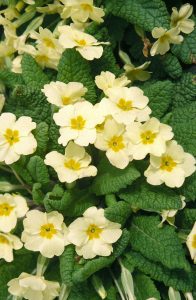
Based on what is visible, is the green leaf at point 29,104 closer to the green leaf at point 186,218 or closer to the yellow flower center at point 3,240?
the yellow flower center at point 3,240

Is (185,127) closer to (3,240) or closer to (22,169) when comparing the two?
(22,169)

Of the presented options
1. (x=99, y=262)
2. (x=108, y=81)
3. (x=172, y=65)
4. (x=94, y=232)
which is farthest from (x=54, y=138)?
(x=172, y=65)

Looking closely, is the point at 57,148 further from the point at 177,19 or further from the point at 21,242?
the point at 177,19

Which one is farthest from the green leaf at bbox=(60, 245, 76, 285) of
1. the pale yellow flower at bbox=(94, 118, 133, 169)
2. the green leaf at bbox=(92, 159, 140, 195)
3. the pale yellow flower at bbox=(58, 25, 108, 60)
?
the pale yellow flower at bbox=(58, 25, 108, 60)

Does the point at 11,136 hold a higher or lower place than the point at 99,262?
higher

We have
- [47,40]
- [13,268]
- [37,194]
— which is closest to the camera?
[37,194]

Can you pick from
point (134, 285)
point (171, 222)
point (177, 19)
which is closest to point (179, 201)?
point (171, 222)

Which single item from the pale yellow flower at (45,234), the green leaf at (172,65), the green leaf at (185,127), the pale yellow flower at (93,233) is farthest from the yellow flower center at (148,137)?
the green leaf at (172,65)
